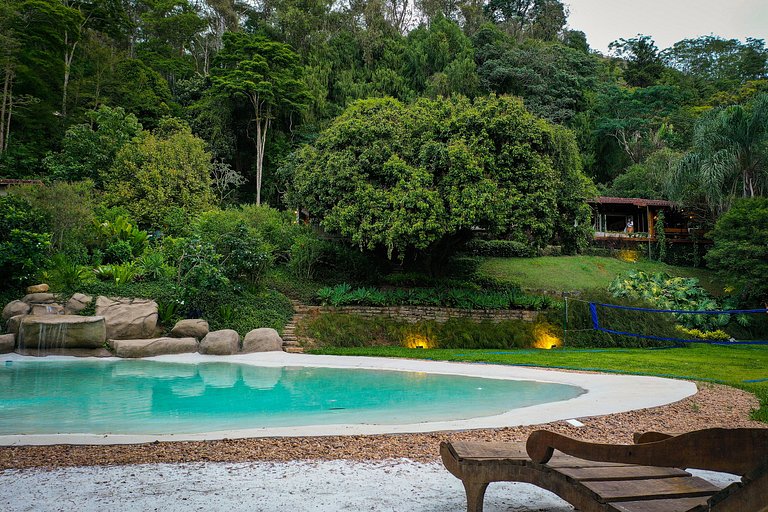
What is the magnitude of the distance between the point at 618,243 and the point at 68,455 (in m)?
29.1

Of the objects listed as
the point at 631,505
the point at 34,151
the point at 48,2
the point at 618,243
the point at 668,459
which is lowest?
the point at 631,505

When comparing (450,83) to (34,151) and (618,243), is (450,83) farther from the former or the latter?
(34,151)

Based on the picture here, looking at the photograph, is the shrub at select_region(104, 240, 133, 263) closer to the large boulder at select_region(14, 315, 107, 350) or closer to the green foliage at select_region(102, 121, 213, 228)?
the green foliage at select_region(102, 121, 213, 228)

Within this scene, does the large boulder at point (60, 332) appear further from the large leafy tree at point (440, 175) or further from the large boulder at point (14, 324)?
the large leafy tree at point (440, 175)

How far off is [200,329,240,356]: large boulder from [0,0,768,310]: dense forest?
484cm

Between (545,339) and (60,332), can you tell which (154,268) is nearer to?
(60,332)

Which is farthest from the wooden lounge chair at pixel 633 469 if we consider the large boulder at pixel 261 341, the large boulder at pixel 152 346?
the large boulder at pixel 152 346

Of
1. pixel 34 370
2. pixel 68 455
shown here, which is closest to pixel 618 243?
pixel 34 370

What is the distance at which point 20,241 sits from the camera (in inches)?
601

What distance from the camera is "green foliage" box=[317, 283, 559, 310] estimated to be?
17438mm

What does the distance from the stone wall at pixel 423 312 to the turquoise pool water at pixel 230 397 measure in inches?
202

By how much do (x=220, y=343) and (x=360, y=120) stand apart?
28.1 ft

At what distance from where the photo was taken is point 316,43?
35.1m

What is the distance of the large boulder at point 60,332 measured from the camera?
1361 centimetres
